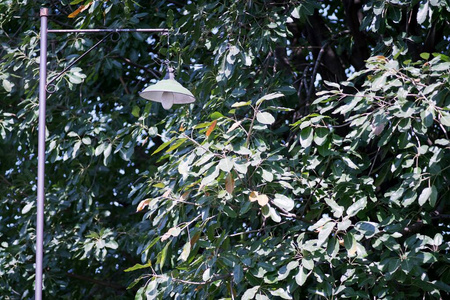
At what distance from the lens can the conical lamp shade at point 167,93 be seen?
380cm

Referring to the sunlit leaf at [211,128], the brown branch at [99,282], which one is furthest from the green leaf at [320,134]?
the brown branch at [99,282]

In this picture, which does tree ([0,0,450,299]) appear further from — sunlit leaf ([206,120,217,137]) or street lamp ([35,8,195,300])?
street lamp ([35,8,195,300])

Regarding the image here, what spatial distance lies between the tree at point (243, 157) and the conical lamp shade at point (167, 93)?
171 mm

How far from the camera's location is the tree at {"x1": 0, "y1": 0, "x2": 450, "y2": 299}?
3830mm

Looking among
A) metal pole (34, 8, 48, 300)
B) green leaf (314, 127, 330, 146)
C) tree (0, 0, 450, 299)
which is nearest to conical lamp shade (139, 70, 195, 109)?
tree (0, 0, 450, 299)

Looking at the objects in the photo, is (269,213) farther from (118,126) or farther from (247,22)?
(118,126)

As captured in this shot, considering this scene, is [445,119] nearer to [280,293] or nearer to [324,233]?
[324,233]

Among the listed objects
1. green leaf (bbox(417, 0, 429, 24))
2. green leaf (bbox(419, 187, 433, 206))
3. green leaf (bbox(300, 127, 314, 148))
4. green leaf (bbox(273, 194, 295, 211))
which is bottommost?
green leaf (bbox(273, 194, 295, 211))

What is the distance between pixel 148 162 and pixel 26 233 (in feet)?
3.59

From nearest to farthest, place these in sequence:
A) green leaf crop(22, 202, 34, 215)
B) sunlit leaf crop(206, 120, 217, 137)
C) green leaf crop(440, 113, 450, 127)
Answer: green leaf crop(440, 113, 450, 127)
sunlit leaf crop(206, 120, 217, 137)
green leaf crop(22, 202, 34, 215)

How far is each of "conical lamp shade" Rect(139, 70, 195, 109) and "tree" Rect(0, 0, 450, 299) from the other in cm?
17

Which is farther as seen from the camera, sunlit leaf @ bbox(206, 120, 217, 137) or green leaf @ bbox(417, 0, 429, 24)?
green leaf @ bbox(417, 0, 429, 24)

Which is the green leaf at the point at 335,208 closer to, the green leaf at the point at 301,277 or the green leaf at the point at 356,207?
the green leaf at the point at 356,207

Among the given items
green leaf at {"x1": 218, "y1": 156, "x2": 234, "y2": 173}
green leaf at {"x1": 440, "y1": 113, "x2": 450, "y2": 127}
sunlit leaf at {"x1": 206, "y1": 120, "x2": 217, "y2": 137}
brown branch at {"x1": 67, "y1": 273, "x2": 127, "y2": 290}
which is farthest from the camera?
brown branch at {"x1": 67, "y1": 273, "x2": 127, "y2": 290}
